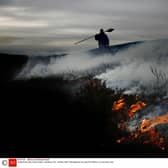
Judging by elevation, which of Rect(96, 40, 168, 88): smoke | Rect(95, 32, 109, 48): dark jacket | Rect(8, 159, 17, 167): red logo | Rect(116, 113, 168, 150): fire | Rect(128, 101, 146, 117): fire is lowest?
Rect(8, 159, 17, 167): red logo

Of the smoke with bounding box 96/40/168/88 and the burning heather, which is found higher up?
the smoke with bounding box 96/40/168/88

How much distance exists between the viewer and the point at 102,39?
2.41m

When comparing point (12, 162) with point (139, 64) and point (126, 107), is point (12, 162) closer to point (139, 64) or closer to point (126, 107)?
point (126, 107)

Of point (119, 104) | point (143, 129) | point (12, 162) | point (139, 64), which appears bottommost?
point (12, 162)

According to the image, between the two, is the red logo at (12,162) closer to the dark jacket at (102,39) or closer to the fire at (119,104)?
the fire at (119,104)

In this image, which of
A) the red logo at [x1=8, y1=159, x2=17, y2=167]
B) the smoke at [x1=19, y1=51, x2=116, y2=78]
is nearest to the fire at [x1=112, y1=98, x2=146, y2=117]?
the smoke at [x1=19, y1=51, x2=116, y2=78]

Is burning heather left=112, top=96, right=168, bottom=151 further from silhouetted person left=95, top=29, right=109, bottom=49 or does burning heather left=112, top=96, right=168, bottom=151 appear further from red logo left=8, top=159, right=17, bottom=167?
red logo left=8, top=159, right=17, bottom=167

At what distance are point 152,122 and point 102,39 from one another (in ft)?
1.26

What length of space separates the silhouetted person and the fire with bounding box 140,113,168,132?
1.12ft

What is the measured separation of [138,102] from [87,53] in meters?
0.28

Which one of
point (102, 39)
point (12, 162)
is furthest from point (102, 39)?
point (12, 162)

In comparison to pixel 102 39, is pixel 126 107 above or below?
below

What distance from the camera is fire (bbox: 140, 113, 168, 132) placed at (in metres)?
2.38

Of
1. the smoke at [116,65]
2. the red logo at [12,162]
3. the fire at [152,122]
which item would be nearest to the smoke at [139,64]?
the smoke at [116,65]
